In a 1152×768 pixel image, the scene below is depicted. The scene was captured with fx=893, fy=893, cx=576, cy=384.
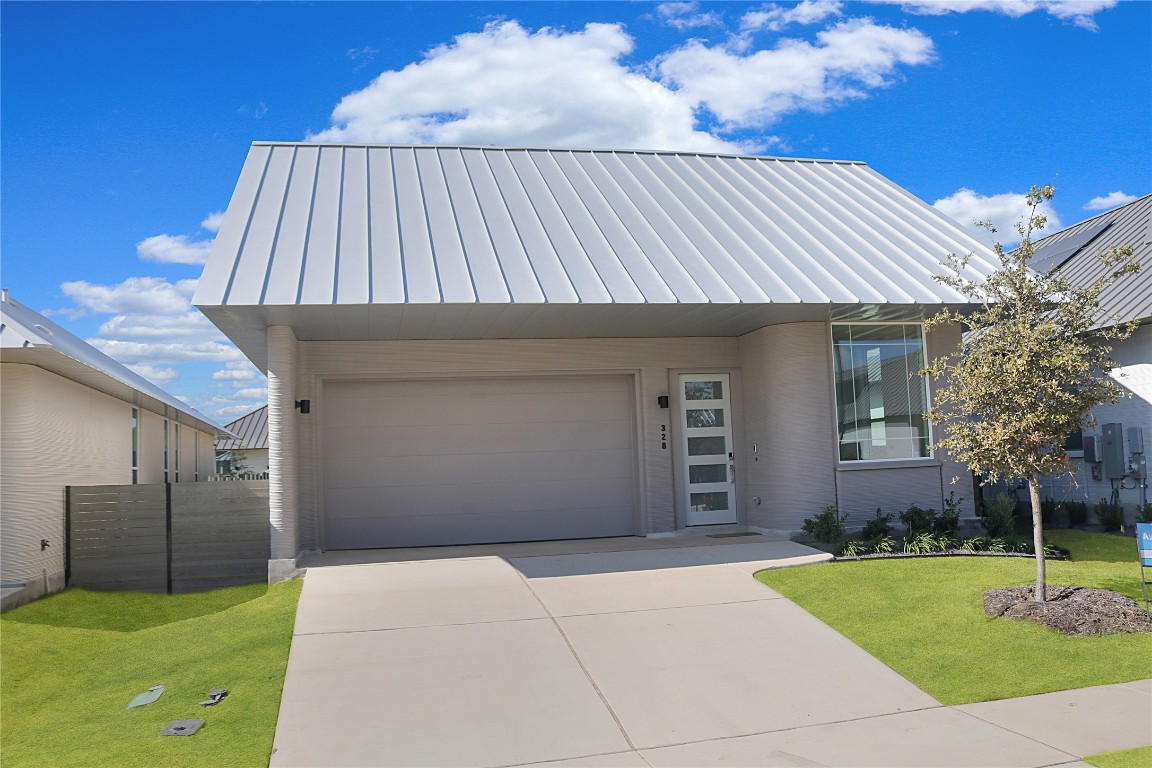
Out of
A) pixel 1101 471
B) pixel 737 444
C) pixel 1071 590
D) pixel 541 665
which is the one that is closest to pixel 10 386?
pixel 541 665

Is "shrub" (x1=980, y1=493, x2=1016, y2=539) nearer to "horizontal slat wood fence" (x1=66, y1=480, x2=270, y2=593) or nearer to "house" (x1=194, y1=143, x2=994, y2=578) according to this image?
"house" (x1=194, y1=143, x2=994, y2=578)

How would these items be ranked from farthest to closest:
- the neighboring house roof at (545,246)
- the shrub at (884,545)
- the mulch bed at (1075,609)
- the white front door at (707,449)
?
1. the white front door at (707,449)
2. the shrub at (884,545)
3. the neighboring house roof at (545,246)
4. the mulch bed at (1075,609)

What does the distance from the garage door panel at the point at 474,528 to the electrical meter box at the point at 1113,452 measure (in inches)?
319

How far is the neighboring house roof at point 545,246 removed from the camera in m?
10.7

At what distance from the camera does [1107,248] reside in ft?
55.8

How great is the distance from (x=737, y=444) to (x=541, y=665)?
7.33 meters

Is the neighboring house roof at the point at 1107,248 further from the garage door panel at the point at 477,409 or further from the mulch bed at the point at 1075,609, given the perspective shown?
the garage door panel at the point at 477,409

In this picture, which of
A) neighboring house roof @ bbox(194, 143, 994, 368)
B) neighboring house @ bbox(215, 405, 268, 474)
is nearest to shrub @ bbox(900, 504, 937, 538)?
neighboring house roof @ bbox(194, 143, 994, 368)

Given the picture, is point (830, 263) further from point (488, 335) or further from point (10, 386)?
point (10, 386)

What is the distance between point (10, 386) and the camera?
424 inches

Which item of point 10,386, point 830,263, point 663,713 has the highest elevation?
point 830,263

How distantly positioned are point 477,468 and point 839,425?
5.32 meters

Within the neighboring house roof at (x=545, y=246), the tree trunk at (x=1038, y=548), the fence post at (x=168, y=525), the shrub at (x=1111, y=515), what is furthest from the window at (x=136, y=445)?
the shrub at (x=1111, y=515)

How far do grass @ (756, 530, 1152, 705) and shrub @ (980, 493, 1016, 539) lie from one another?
4.09 feet
